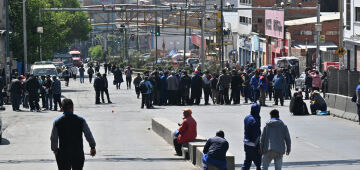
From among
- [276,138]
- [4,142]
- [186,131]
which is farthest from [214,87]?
[276,138]

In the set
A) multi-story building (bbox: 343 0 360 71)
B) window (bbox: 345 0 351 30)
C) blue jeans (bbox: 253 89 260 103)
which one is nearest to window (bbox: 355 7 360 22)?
multi-story building (bbox: 343 0 360 71)

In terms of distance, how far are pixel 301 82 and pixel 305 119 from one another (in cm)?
2153

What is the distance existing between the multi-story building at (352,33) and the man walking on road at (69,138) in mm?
46102

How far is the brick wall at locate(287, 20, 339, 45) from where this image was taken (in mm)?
75062

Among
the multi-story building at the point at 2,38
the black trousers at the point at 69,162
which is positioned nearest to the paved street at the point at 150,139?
the black trousers at the point at 69,162

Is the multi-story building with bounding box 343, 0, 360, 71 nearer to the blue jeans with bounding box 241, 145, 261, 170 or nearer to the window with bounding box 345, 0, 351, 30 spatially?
the window with bounding box 345, 0, 351, 30

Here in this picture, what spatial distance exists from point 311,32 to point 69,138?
67352mm

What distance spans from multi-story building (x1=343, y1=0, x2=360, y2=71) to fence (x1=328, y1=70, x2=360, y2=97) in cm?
2405

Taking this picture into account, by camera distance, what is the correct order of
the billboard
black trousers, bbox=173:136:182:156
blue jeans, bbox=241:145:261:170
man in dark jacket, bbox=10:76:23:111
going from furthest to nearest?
the billboard
man in dark jacket, bbox=10:76:23:111
black trousers, bbox=173:136:182:156
blue jeans, bbox=241:145:261:170

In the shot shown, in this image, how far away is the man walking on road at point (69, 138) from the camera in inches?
480

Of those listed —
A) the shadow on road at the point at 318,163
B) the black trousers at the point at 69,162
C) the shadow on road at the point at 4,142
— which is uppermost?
the black trousers at the point at 69,162

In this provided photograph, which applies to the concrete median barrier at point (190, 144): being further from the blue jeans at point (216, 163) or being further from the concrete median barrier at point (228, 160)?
the blue jeans at point (216, 163)

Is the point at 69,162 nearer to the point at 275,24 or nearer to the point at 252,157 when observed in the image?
the point at 252,157

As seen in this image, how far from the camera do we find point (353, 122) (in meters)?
28.0
